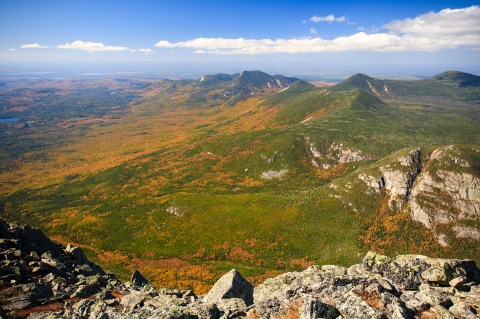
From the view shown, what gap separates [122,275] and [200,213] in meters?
33.7

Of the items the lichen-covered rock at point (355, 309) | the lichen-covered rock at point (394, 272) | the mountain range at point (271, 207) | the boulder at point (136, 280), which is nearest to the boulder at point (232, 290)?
the lichen-covered rock at point (355, 309)

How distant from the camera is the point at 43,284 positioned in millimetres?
27359

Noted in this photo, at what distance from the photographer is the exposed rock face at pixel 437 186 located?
72250mm

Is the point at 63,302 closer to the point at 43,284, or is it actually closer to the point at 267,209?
the point at 43,284

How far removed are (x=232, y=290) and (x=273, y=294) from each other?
15.8 ft

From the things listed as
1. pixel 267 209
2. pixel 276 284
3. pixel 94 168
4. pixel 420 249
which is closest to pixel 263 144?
pixel 267 209

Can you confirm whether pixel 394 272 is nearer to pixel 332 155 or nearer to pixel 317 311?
pixel 317 311

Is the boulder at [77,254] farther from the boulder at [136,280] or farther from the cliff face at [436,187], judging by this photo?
the cliff face at [436,187]

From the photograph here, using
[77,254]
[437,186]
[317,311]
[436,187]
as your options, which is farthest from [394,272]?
[437,186]

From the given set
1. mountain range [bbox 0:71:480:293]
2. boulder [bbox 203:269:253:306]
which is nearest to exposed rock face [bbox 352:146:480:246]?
mountain range [bbox 0:71:480:293]

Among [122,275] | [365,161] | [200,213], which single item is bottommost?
[122,275]

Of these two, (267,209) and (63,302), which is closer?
(63,302)

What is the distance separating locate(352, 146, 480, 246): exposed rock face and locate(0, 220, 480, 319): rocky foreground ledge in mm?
54837

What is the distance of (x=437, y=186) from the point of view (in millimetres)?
79062
